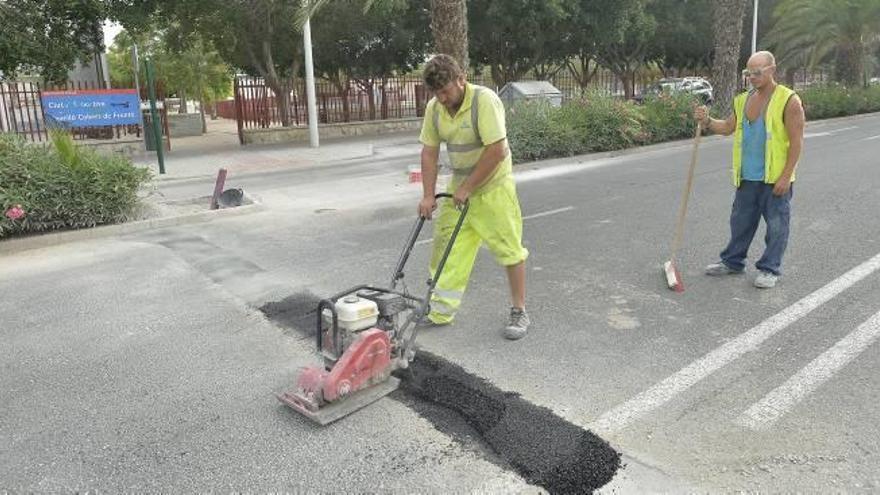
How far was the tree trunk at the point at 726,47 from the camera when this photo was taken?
56.3 ft

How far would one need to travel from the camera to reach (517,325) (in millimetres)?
4668

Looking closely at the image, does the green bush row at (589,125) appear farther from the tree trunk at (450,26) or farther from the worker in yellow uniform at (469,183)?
the worker in yellow uniform at (469,183)

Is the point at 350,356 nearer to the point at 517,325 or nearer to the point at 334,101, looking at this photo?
the point at 517,325

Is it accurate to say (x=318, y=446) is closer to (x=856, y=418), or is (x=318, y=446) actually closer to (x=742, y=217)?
(x=856, y=418)

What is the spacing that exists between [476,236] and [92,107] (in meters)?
13.5

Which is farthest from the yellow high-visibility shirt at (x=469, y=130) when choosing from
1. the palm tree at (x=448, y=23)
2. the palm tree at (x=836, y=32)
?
the palm tree at (x=836, y=32)

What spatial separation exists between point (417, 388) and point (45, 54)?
14.1 m

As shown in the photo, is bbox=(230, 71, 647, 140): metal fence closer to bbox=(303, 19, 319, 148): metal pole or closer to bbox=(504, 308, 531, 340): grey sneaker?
bbox=(303, 19, 319, 148): metal pole

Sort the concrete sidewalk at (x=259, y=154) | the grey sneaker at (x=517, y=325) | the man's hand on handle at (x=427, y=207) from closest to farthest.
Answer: the man's hand on handle at (x=427, y=207), the grey sneaker at (x=517, y=325), the concrete sidewalk at (x=259, y=154)

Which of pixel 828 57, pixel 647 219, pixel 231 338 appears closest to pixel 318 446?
pixel 231 338

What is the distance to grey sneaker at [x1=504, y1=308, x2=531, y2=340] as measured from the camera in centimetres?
462

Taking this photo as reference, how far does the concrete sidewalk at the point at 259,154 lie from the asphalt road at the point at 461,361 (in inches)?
292

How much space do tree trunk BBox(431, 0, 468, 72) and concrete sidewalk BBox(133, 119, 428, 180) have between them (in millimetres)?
4863

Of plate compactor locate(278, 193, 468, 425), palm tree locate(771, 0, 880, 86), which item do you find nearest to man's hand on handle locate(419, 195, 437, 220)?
plate compactor locate(278, 193, 468, 425)
